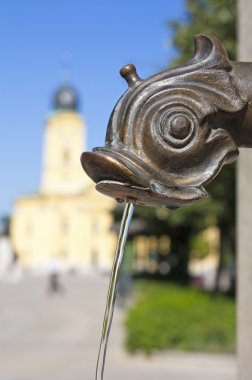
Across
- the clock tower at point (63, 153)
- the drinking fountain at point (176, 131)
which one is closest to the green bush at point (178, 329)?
the drinking fountain at point (176, 131)

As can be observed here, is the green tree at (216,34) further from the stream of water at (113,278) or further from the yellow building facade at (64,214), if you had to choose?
the yellow building facade at (64,214)

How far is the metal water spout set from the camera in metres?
1.31

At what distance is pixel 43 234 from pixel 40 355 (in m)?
57.1

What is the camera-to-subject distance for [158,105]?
1.36 meters

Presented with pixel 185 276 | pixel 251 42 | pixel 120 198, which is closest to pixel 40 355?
pixel 251 42

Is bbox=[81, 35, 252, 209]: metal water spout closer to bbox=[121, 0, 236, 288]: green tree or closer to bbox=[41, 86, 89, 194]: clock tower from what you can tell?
bbox=[121, 0, 236, 288]: green tree

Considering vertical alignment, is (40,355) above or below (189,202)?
below

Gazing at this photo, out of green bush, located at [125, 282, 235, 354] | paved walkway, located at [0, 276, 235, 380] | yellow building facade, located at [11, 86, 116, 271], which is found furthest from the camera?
yellow building facade, located at [11, 86, 116, 271]

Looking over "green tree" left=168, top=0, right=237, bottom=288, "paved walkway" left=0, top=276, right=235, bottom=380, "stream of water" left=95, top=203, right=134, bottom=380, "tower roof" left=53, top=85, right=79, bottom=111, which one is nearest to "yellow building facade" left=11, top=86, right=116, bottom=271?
Result: "tower roof" left=53, top=85, right=79, bottom=111

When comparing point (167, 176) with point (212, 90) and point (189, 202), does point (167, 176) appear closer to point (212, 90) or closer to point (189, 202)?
point (189, 202)

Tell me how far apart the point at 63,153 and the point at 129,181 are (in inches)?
2623

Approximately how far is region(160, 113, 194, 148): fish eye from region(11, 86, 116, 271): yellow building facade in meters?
61.0

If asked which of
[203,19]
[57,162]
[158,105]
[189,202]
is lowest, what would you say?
[189,202]

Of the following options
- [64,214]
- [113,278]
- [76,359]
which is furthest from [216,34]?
[64,214]
